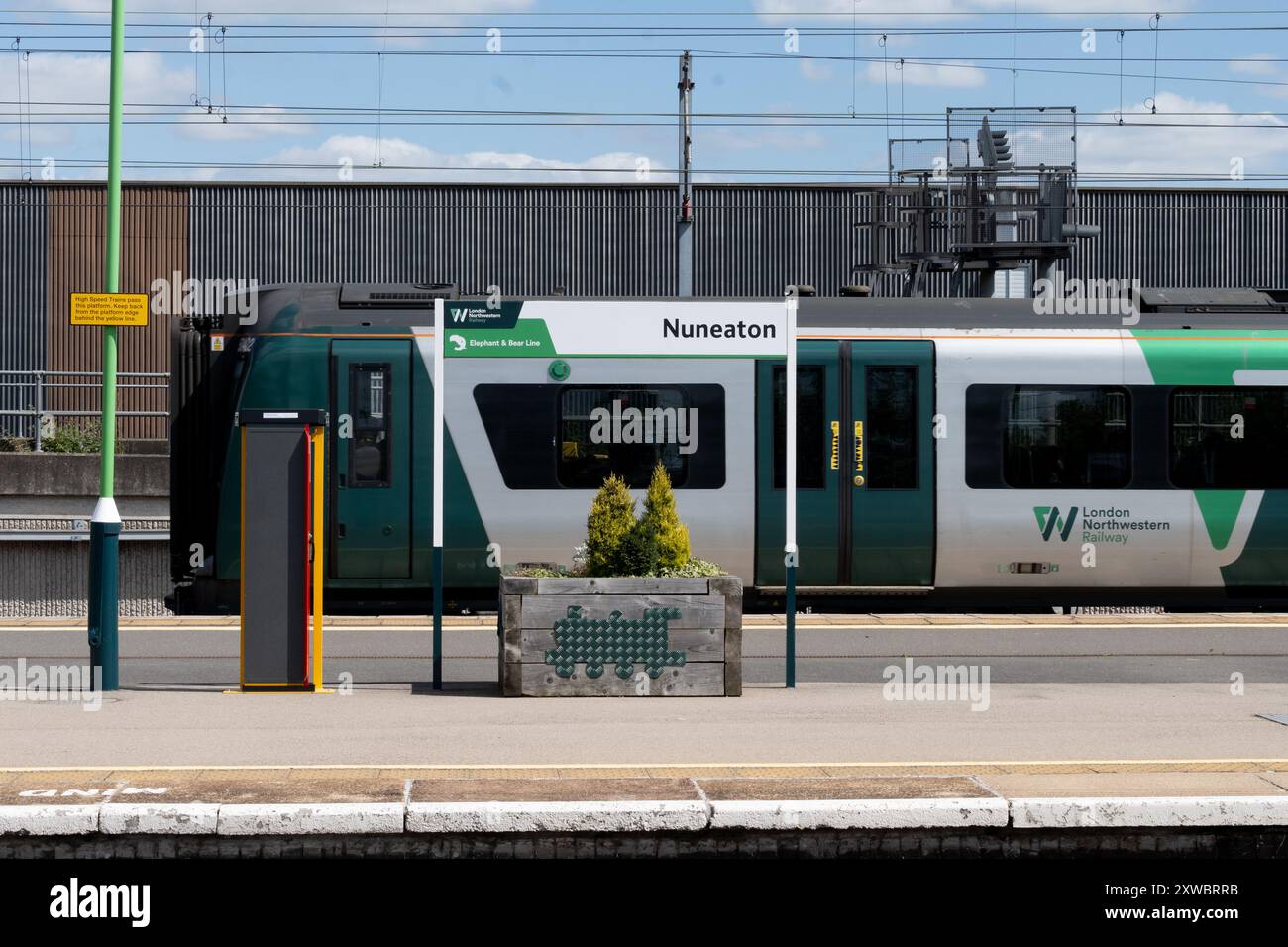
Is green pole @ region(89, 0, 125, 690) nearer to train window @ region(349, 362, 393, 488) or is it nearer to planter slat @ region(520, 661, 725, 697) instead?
planter slat @ region(520, 661, 725, 697)

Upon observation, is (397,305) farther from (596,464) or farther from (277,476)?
(277,476)

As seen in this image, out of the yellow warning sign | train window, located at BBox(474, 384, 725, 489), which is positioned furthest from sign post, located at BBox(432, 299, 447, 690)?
train window, located at BBox(474, 384, 725, 489)

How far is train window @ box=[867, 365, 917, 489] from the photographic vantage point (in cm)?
1564

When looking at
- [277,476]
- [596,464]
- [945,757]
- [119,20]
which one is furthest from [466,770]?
[596,464]

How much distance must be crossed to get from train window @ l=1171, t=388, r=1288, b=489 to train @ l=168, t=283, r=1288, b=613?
0.02 meters

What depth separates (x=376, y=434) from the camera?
15.4 meters

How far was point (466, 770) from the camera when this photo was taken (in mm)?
7617

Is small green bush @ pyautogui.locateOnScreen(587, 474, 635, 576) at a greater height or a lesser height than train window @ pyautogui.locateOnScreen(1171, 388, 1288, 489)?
lesser

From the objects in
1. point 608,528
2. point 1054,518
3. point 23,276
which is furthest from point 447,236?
point 608,528

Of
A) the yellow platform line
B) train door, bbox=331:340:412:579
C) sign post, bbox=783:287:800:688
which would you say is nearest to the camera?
the yellow platform line

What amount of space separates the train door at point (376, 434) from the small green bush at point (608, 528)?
5.12 meters
